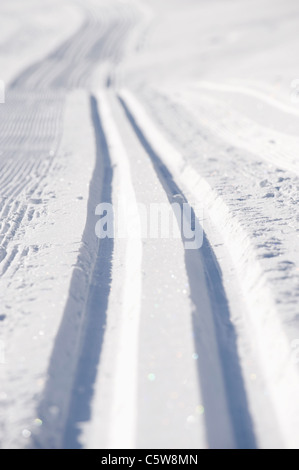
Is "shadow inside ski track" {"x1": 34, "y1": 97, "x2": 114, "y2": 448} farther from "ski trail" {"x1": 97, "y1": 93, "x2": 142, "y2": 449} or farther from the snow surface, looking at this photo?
"ski trail" {"x1": 97, "y1": 93, "x2": 142, "y2": 449}

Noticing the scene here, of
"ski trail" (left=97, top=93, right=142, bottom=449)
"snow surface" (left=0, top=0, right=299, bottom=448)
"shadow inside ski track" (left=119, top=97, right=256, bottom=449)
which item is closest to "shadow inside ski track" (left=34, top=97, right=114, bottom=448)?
"snow surface" (left=0, top=0, right=299, bottom=448)

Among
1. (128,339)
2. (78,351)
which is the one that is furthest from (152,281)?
(78,351)

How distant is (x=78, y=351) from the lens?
3.59 meters

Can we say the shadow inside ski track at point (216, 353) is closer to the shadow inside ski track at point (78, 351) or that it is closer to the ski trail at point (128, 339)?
the ski trail at point (128, 339)

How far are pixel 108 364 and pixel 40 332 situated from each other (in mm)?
587

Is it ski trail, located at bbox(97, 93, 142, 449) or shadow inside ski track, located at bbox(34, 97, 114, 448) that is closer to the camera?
ski trail, located at bbox(97, 93, 142, 449)

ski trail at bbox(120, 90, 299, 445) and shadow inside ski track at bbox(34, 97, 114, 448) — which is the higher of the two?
ski trail at bbox(120, 90, 299, 445)

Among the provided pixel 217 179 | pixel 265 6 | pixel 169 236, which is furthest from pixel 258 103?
pixel 265 6

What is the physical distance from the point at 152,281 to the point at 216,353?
0.97m

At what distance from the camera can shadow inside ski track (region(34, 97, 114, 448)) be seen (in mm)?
2998

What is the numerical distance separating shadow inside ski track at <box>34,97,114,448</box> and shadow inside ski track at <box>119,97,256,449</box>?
2.28ft

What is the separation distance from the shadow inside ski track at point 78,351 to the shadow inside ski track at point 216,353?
0.69m

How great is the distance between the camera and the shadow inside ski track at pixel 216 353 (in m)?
2.88

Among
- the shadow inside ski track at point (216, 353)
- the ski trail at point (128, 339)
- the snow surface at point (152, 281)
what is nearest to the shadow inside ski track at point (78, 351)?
the snow surface at point (152, 281)
